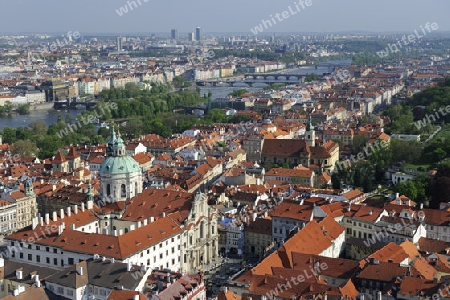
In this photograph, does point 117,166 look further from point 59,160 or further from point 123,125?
point 123,125

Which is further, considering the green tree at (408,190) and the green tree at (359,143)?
the green tree at (359,143)

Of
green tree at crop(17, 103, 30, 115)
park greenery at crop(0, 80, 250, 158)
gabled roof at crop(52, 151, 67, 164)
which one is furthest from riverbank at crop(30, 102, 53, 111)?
gabled roof at crop(52, 151, 67, 164)

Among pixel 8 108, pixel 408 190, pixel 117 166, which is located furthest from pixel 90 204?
pixel 8 108

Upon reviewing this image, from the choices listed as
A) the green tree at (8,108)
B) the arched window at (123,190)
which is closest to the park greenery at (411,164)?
the arched window at (123,190)

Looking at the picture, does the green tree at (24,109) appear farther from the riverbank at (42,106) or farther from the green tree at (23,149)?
the green tree at (23,149)

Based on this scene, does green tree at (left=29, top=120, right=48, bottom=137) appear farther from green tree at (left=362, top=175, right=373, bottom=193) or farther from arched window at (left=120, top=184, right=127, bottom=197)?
green tree at (left=362, top=175, right=373, bottom=193)

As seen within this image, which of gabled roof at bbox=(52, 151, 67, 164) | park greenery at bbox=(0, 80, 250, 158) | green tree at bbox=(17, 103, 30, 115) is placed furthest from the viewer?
green tree at bbox=(17, 103, 30, 115)

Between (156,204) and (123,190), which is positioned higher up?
(156,204)

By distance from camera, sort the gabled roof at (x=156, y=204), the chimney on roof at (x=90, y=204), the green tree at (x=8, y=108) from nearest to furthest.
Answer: the gabled roof at (x=156, y=204)
the chimney on roof at (x=90, y=204)
the green tree at (x=8, y=108)

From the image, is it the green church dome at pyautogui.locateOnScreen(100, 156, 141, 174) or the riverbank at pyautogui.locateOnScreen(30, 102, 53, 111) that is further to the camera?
the riverbank at pyautogui.locateOnScreen(30, 102, 53, 111)

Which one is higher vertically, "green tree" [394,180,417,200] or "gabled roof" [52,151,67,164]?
"green tree" [394,180,417,200]

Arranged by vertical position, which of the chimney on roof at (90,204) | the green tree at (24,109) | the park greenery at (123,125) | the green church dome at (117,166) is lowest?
the green tree at (24,109)

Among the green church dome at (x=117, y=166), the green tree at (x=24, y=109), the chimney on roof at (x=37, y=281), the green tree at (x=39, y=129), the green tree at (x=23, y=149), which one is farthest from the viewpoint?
the green tree at (x=24, y=109)
